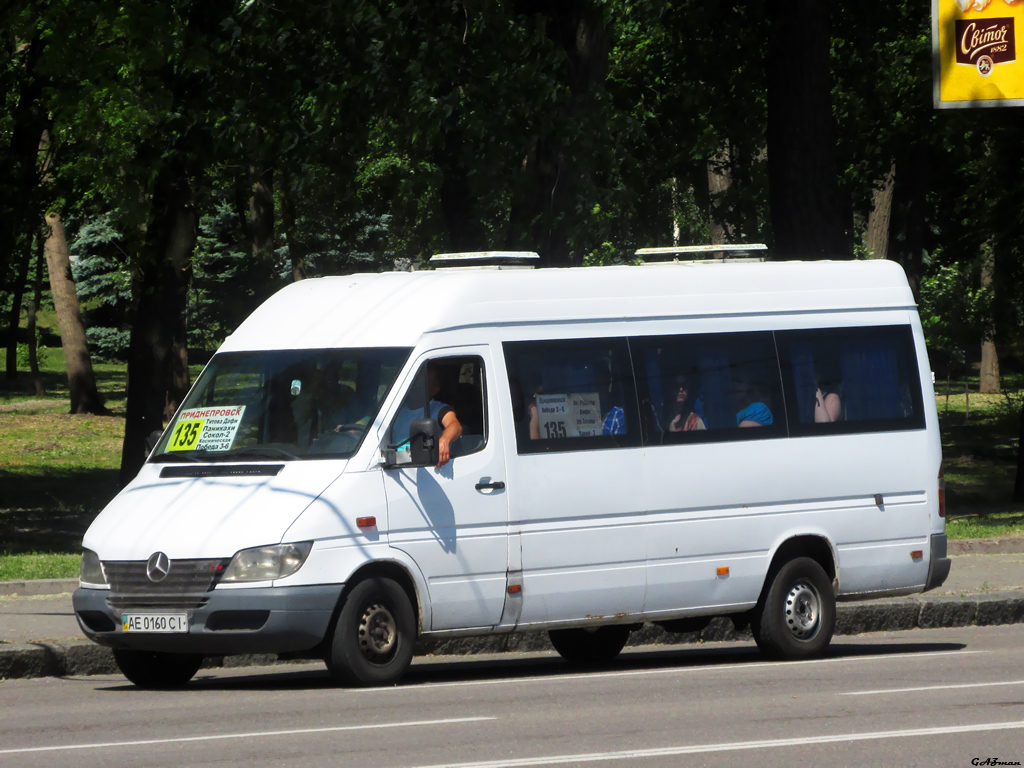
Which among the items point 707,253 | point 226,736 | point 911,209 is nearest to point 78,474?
point 911,209

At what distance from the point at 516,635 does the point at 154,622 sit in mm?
3742

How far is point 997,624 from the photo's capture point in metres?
14.6

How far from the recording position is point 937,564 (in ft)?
41.5

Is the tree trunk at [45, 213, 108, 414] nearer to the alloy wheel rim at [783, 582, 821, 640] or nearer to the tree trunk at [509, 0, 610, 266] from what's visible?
the tree trunk at [509, 0, 610, 266]

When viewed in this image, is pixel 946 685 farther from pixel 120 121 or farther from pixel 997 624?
pixel 120 121

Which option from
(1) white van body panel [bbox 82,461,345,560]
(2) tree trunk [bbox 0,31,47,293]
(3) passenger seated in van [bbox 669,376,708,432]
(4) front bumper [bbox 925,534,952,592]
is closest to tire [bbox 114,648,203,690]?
(1) white van body panel [bbox 82,461,345,560]

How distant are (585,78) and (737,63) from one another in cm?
981

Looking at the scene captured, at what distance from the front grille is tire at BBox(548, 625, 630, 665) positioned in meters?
3.34

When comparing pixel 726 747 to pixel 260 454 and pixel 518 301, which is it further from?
pixel 518 301

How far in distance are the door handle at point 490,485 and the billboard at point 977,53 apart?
1274cm

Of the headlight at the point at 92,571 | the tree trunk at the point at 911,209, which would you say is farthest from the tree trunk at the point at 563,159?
the tree trunk at the point at 911,209

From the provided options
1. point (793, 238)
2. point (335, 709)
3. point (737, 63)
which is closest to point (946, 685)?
point (335, 709)

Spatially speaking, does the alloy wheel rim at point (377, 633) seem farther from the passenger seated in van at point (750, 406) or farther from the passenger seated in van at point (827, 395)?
the passenger seated in van at point (827, 395)

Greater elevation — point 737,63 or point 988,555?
point 737,63
